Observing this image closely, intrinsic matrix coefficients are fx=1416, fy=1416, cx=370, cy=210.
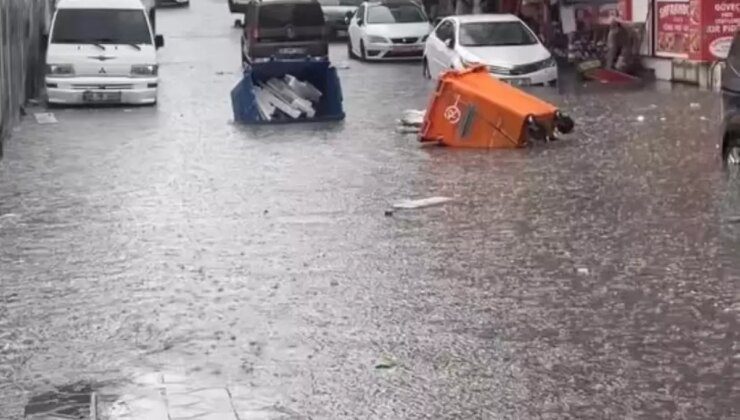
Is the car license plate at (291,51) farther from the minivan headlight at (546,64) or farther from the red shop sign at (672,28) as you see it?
the red shop sign at (672,28)

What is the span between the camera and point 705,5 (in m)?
27.3

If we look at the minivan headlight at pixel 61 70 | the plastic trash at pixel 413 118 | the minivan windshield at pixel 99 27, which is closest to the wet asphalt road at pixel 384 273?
the plastic trash at pixel 413 118

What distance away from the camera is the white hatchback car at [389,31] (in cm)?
3716

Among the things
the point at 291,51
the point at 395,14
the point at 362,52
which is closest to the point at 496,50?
the point at 291,51

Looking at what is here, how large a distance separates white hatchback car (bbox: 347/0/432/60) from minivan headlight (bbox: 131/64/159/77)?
12557mm

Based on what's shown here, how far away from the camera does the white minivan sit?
81.5ft

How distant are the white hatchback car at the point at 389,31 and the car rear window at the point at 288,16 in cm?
289

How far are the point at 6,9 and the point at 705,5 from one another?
13.5m

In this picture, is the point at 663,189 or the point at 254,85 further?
the point at 254,85

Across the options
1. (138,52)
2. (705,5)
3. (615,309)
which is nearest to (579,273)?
(615,309)

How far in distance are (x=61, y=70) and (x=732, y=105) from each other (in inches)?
547

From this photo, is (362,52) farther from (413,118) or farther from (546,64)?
(413,118)

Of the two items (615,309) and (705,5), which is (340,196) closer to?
(615,309)

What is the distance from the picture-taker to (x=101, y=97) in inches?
984
